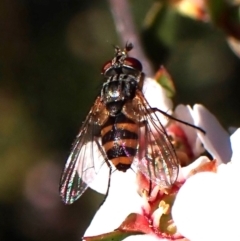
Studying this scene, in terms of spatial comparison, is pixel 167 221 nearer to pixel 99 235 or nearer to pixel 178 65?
pixel 99 235

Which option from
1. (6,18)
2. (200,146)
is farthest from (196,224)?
(6,18)


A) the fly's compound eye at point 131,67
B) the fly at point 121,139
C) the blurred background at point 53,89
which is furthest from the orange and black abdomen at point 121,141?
the blurred background at point 53,89

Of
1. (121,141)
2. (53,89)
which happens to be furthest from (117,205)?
(53,89)

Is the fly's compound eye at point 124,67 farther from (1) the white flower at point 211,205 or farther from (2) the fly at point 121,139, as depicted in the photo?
(1) the white flower at point 211,205

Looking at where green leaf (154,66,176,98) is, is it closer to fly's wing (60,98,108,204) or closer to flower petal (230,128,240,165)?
fly's wing (60,98,108,204)

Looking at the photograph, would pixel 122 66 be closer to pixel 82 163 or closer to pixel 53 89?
pixel 82 163

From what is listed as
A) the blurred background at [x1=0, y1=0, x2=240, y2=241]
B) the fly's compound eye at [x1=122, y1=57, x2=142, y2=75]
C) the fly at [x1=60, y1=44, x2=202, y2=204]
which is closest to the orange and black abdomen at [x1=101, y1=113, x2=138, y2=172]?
the fly at [x1=60, y1=44, x2=202, y2=204]
